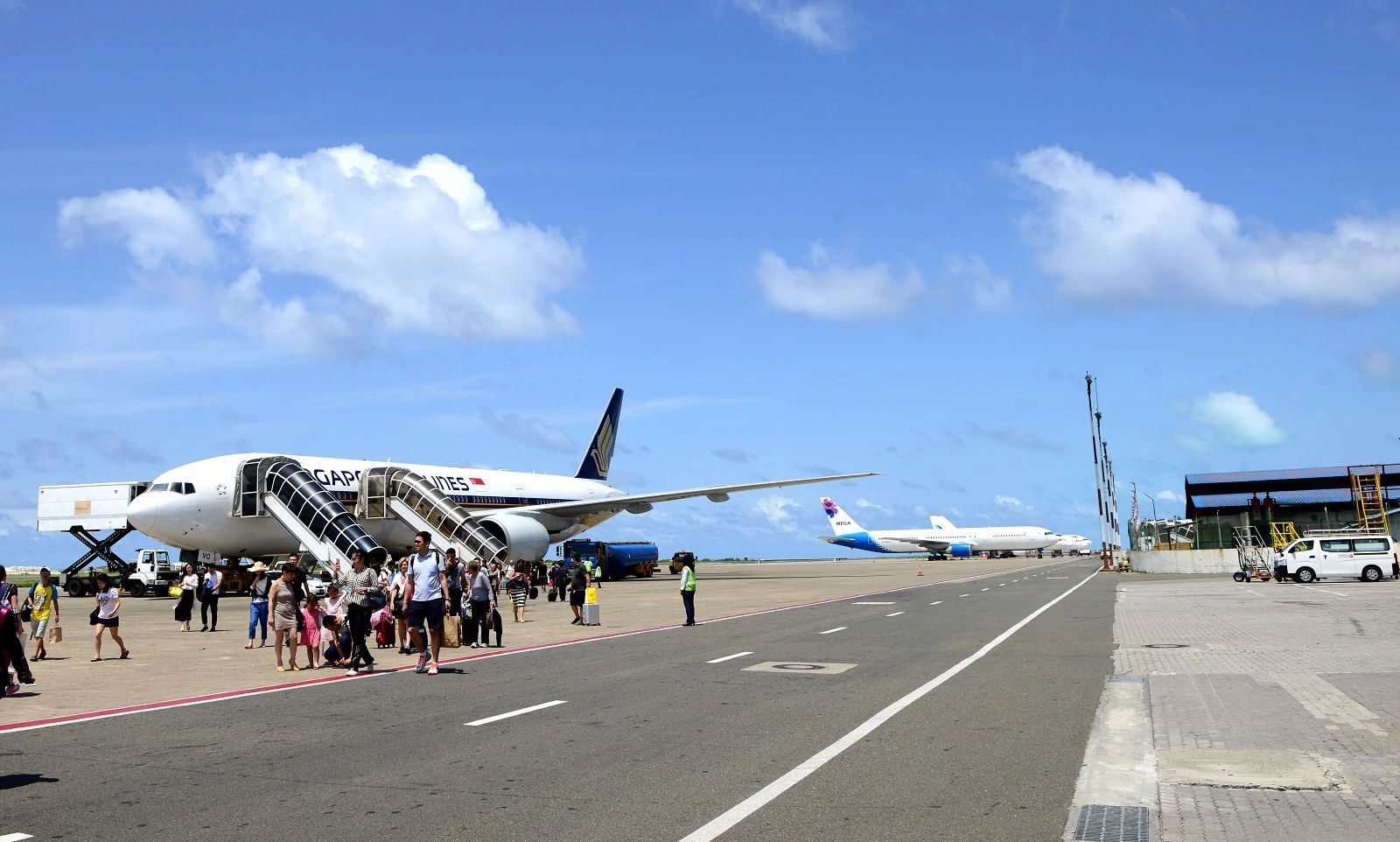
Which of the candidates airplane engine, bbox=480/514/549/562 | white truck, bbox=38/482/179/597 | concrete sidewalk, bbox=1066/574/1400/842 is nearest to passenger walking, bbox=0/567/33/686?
concrete sidewalk, bbox=1066/574/1400/842

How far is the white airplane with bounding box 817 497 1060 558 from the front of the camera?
14000 cm

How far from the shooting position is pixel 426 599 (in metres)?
16.8

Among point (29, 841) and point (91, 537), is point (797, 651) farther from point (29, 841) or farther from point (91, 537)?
point (91, 537)

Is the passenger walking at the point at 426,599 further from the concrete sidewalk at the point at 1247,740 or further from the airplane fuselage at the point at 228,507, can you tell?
the airplane fuselage at the point at 228,507

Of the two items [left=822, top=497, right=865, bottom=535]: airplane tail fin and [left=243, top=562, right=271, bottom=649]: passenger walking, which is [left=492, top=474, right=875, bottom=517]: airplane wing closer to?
[left=243, top=562, right=271, bottom=649]: passenger walking

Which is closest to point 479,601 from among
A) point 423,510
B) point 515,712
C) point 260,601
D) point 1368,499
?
point 260,601

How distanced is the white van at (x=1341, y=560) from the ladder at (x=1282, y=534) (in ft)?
25.4

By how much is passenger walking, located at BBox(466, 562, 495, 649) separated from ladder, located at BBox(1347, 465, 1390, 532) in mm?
47571

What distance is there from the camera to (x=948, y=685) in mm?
14125

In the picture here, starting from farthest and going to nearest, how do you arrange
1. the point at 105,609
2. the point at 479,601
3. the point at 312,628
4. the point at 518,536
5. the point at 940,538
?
the point at 940,538 → the point at 518,536 → the point at 479,601 → the point at 105,609 → the point at 312,628

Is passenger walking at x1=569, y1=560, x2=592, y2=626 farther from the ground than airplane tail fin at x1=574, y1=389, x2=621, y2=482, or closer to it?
closer to it

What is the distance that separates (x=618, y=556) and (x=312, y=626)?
47.4 metres

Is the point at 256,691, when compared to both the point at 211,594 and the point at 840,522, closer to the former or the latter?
the point at 211,594

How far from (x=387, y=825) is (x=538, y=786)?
1.41m
